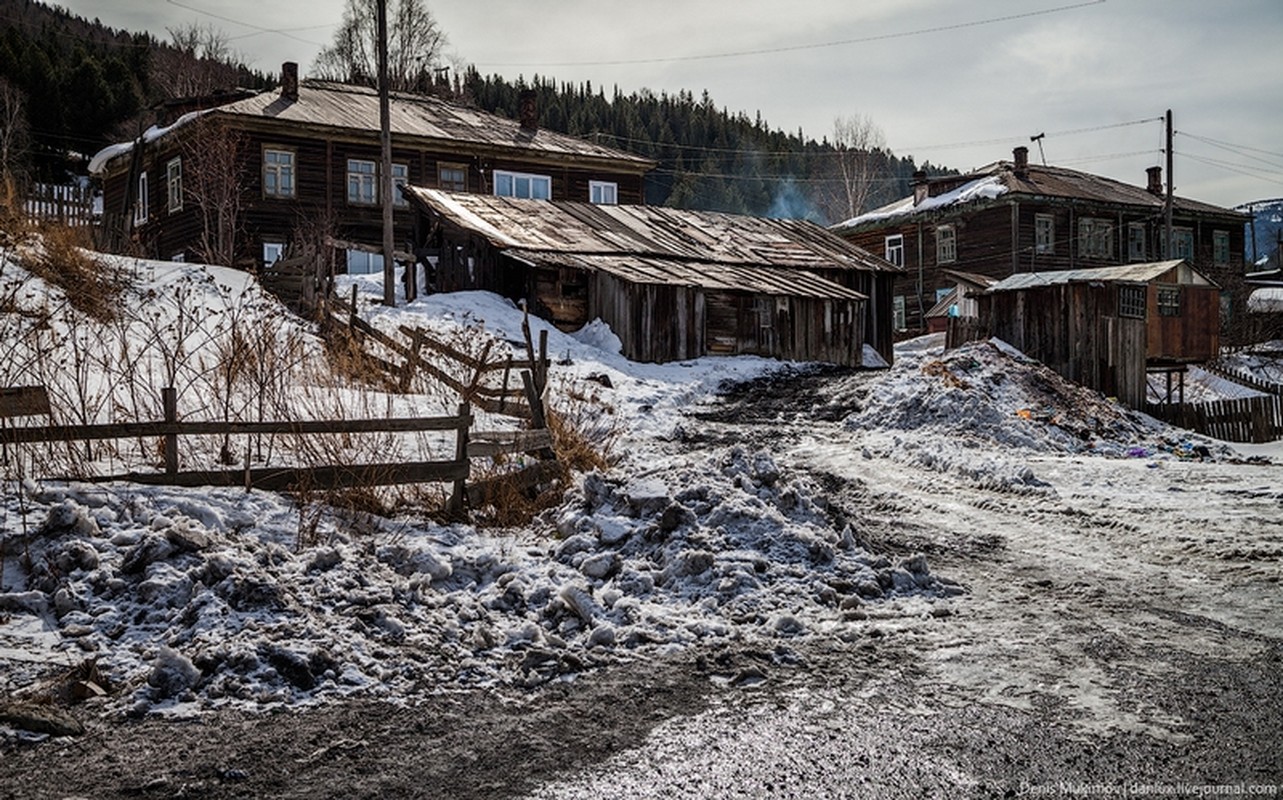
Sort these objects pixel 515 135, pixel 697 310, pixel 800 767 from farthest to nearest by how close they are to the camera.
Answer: pixel 515 135 < pixel 697 310 < pixel 800 767

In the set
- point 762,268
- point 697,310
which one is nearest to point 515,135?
point 762,268

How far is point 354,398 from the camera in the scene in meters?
11.4

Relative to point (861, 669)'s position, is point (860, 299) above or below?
above

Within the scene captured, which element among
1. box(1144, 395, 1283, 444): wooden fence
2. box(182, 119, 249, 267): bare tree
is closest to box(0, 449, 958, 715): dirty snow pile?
box(1144, 395, 1283, 444): wooden fence

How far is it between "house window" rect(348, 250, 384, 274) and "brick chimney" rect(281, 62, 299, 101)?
5553 millimetres

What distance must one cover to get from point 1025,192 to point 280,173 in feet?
90.1

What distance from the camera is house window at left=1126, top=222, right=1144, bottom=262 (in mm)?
41875

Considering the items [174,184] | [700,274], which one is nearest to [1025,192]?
[700,274]

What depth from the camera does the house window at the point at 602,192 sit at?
36844mm

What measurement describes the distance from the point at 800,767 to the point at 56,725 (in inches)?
134

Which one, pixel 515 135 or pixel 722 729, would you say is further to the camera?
pixel 515 135

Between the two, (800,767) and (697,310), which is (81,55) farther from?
(800,767)

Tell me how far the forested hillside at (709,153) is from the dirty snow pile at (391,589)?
206 feet

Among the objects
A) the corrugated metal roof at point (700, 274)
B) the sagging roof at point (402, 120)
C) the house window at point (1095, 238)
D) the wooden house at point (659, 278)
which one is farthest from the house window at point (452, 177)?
the house window at point (1095, 238)
